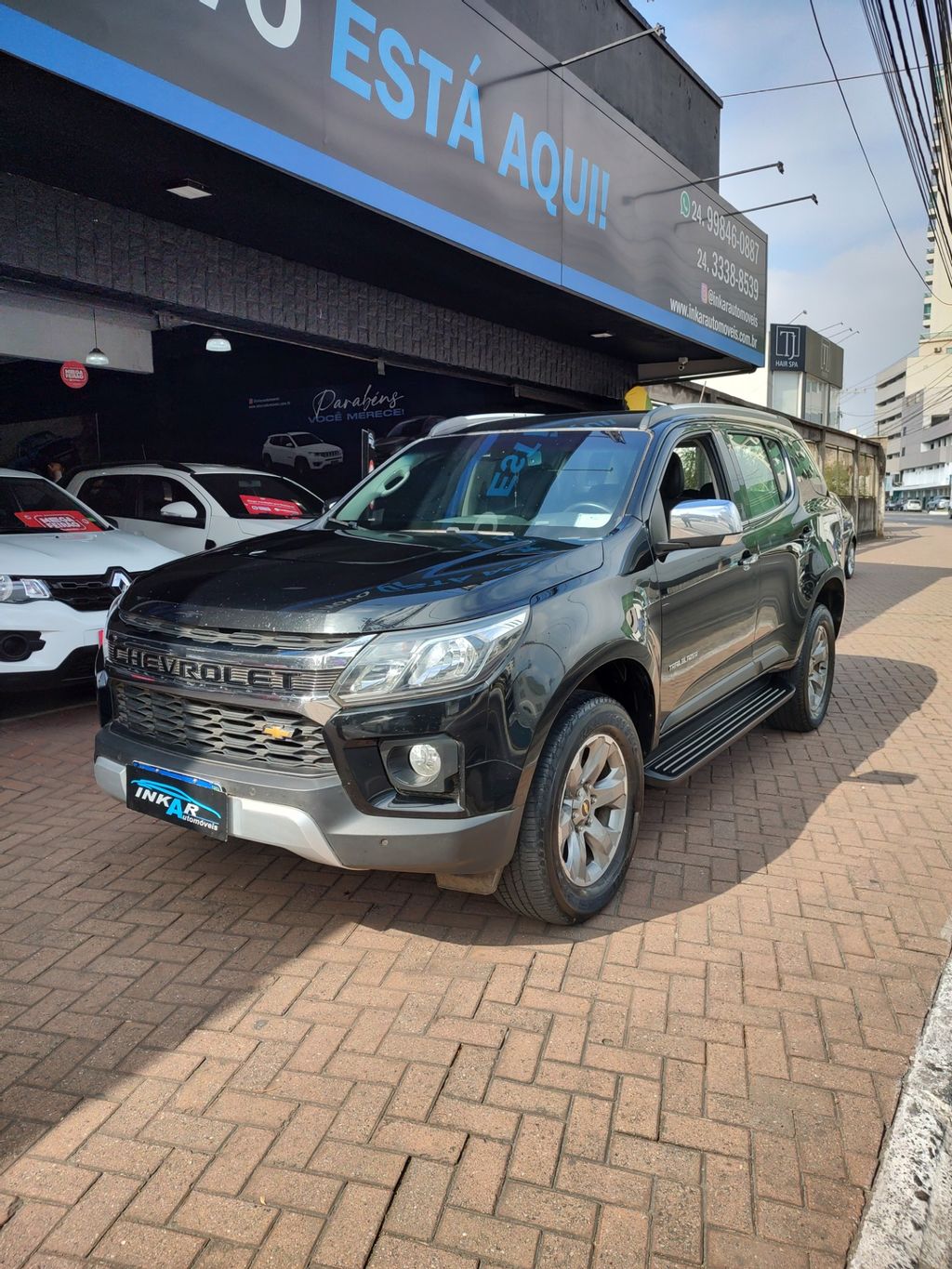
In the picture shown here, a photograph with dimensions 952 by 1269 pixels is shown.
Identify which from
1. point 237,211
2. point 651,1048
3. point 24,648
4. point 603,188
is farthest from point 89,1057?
point 603,188

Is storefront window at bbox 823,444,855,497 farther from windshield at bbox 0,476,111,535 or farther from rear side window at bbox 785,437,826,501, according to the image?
windshield at bbox 0,476,111,535

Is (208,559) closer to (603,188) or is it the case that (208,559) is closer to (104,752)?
(104,752)

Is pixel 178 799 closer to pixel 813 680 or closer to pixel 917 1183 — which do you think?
pixel 917 1183

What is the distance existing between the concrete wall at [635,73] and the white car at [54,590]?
808 cm

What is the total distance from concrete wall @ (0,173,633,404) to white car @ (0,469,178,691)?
2112mm

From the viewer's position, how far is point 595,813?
3.37 m

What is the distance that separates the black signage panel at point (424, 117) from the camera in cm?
508

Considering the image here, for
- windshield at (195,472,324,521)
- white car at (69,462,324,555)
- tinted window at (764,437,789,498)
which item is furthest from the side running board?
windshield at (195,472,324,521)

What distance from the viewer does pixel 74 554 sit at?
5.93 m

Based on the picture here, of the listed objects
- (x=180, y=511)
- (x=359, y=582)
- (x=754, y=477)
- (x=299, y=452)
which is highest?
(x=299, y=452)

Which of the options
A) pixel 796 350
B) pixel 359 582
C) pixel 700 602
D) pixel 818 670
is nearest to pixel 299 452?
pixel 818 670

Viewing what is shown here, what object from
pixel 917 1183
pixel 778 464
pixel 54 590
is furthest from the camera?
pixel 54 590

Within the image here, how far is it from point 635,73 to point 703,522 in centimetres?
1252

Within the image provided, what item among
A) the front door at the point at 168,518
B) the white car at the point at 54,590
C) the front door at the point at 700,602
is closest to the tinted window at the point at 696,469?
the front door at the point at 700,602
